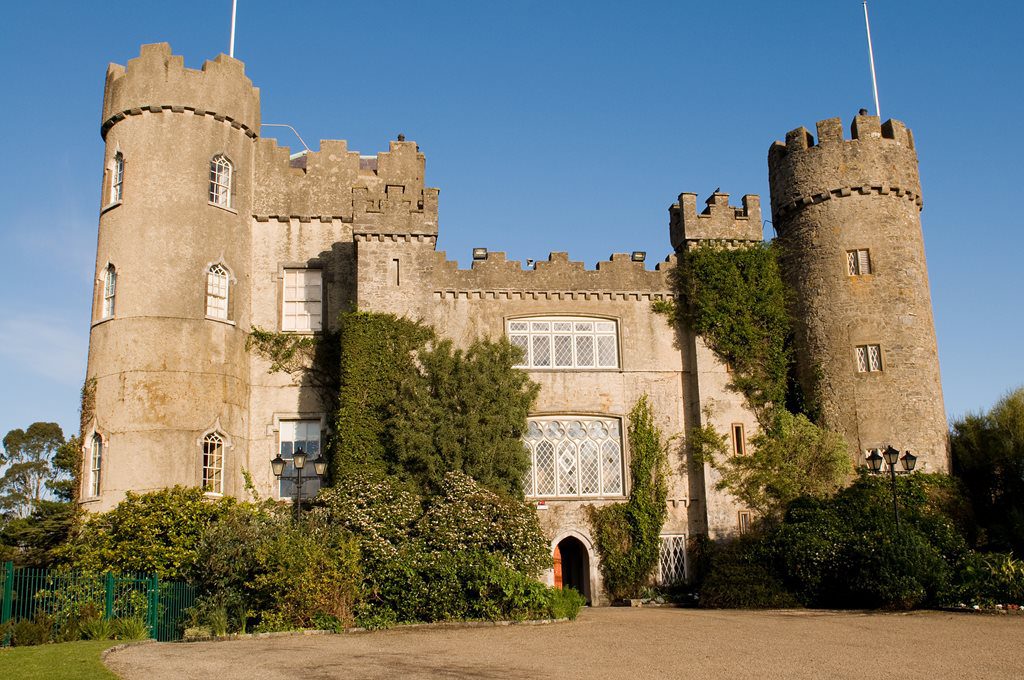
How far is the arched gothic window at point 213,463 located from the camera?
75.7 ft

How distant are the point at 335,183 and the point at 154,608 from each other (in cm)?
1292

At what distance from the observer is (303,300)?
25.7 meters

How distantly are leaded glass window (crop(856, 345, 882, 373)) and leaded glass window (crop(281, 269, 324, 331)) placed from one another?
48.9 ft

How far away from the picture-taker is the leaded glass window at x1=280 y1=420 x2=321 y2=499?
24.2 metres

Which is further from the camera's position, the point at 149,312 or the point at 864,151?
the point at 864,151

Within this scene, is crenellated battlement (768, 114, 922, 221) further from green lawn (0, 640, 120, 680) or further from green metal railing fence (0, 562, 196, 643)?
green lawn (0, 640, 120, 680)

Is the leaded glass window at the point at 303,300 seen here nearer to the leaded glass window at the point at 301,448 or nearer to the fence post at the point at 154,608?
the leaded glass window at the point at 301,448

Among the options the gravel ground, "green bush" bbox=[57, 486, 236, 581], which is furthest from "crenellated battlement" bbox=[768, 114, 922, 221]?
"green bush" bbox=[57, 486, 236, 581]

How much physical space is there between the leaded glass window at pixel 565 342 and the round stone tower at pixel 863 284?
5.62m

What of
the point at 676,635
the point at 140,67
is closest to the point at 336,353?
the point at 140,67

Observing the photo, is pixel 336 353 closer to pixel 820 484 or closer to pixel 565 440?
pixel 565 440

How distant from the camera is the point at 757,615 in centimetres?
1942

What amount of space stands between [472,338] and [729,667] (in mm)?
14175

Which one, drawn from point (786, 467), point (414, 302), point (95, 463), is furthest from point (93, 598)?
point (786, 467)
